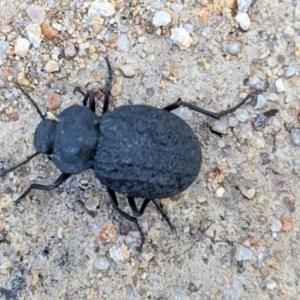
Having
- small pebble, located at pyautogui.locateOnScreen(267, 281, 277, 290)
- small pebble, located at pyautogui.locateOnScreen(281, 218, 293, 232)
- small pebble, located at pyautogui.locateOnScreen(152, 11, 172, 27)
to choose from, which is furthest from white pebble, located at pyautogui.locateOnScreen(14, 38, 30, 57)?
small pebble, located at pyautogui.locateOnScreen(267, 281, 277, 290)

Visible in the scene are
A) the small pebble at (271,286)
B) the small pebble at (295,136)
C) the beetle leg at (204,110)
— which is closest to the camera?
the beetle leg at (204,110)

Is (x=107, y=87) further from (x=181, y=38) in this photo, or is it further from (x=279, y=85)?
(x=279, y=85)

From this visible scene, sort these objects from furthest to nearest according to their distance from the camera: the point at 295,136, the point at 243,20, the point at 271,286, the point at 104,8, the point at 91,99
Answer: the point at 104,8 → the point at 243,20 → the point at 295,136 → the point at 271,286 → the point at 91,99

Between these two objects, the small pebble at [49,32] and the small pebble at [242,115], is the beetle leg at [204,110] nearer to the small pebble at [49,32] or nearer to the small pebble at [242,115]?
the small pebble at [242,115]

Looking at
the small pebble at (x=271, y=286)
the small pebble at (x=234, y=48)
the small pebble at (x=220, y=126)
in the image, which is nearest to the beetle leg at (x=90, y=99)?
the small pebble at (x=220, y=126)

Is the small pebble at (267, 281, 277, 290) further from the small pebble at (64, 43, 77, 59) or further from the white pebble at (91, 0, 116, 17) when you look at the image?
the white pebble at (91, 0, 116, 17)

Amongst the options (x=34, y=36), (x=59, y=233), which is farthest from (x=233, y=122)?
(x=34, y=36)
